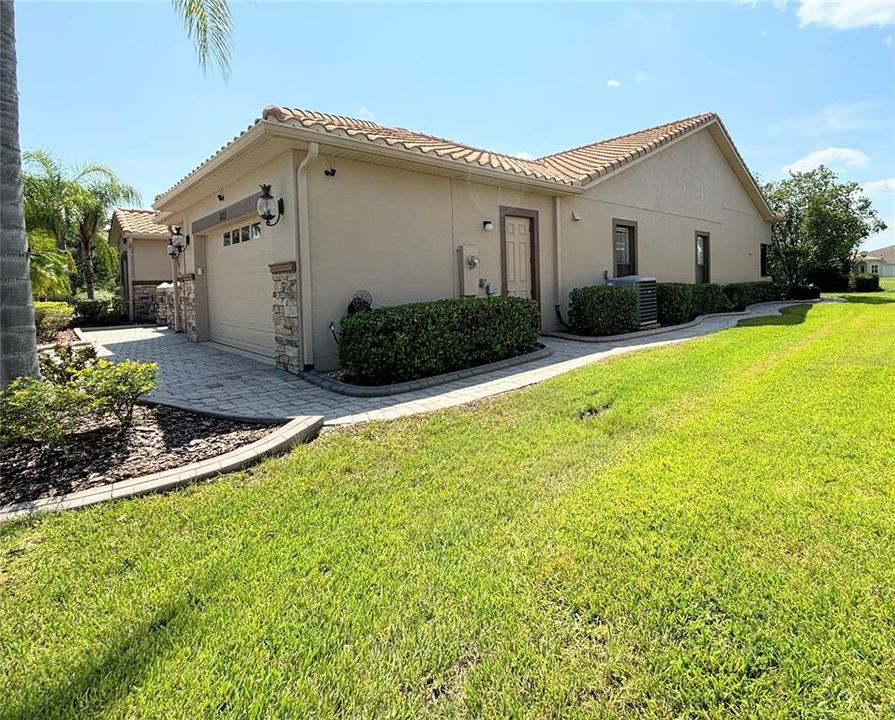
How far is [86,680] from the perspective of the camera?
193 centimetres

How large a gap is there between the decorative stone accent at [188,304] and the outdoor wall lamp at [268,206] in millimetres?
5672

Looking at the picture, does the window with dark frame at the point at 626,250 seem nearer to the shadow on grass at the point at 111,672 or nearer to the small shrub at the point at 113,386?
the small shrub at the point at 113,386

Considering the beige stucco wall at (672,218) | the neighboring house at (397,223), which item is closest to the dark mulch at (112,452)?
the neighboring house at (397,223)

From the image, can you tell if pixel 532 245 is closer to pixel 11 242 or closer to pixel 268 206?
pixel 268 206

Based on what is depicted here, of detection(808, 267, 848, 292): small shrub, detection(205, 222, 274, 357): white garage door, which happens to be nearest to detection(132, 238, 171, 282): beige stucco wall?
detection(205, 222, 274, 357): white garage door

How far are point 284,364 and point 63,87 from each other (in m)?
9.04

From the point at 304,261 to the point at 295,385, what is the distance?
1898 mm

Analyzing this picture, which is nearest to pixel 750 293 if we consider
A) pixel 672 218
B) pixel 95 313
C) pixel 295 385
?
pixel 672 218

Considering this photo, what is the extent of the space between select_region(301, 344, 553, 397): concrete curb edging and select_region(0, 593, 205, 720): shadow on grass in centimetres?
422

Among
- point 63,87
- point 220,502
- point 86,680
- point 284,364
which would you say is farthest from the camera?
point 63,87

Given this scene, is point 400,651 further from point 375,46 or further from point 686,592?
point 375,46

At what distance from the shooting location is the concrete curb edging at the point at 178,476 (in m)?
3.35

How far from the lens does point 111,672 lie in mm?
1965

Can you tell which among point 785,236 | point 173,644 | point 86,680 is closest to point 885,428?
point 173,644
